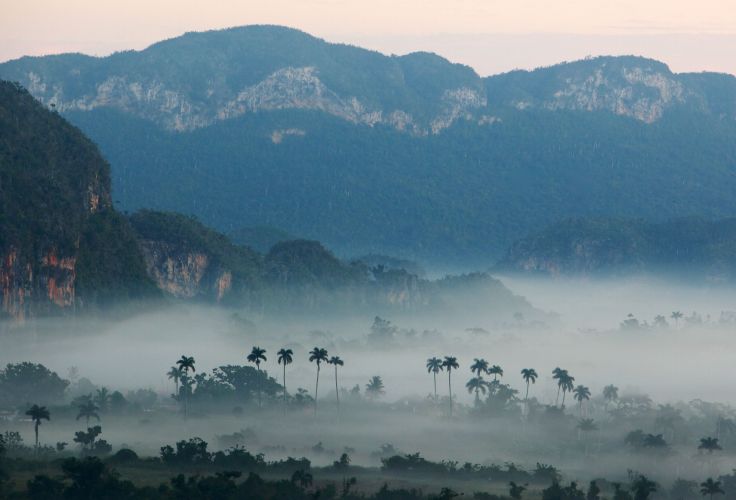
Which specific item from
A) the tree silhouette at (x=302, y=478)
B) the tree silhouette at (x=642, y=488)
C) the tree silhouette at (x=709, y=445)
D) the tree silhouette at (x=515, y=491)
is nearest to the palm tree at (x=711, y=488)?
the tree silhouette at (x=642, y=488)

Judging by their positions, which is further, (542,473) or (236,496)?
(542,473)

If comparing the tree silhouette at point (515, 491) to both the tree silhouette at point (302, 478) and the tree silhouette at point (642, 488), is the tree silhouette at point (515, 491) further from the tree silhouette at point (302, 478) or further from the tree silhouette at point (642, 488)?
the tree silhouette at point (302, 478)

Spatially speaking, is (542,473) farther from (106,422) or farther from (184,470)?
(106,422)

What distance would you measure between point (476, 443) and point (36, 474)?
62.0 m

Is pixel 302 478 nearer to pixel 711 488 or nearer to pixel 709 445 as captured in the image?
pixel 711 488

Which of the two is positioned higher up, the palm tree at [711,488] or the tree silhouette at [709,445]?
the tree silhouette at [709,445]

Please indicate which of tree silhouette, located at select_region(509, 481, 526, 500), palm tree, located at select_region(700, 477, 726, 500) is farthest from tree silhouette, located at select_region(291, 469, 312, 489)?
palm tree, located at select_region(700, 477, 726, 500)

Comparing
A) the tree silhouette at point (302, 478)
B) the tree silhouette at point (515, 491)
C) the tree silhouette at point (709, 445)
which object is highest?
the tree silhouette at point (709, 445)

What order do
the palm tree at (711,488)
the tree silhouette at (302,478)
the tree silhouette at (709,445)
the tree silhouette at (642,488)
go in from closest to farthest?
the tree silhouette at (642,488), the tree silhouette at (302,478), the palm tree at (711,488), the tree silhouette at (709,445)

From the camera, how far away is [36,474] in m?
150

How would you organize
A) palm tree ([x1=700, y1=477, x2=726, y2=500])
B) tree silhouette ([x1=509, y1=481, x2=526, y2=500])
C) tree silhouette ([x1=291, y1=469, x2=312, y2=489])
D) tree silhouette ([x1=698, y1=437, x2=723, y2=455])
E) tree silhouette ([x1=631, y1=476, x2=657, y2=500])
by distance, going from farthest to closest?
tree silhouette ([x1=698, y1=437, x2=723, y2=455]) → palm tree ([x1=700, y1=477, x2=726, y2=500]) → tree silhouette ([x1=509, y1=481, x2=526, y2=500]) → tree silhouette ([x1=291, y1=469, x2=312, y2=489]) → tree silhouette ([x1=631, y1=476, x2=657, y2=500])

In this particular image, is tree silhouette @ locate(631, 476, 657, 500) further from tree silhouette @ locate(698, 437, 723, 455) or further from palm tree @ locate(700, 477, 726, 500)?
tree silhouette @ locate(698, 437, 723, 455)

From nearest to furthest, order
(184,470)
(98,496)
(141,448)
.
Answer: (98,496)
(184,470)
(141,448)

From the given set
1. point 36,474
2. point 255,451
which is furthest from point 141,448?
point 36,474
